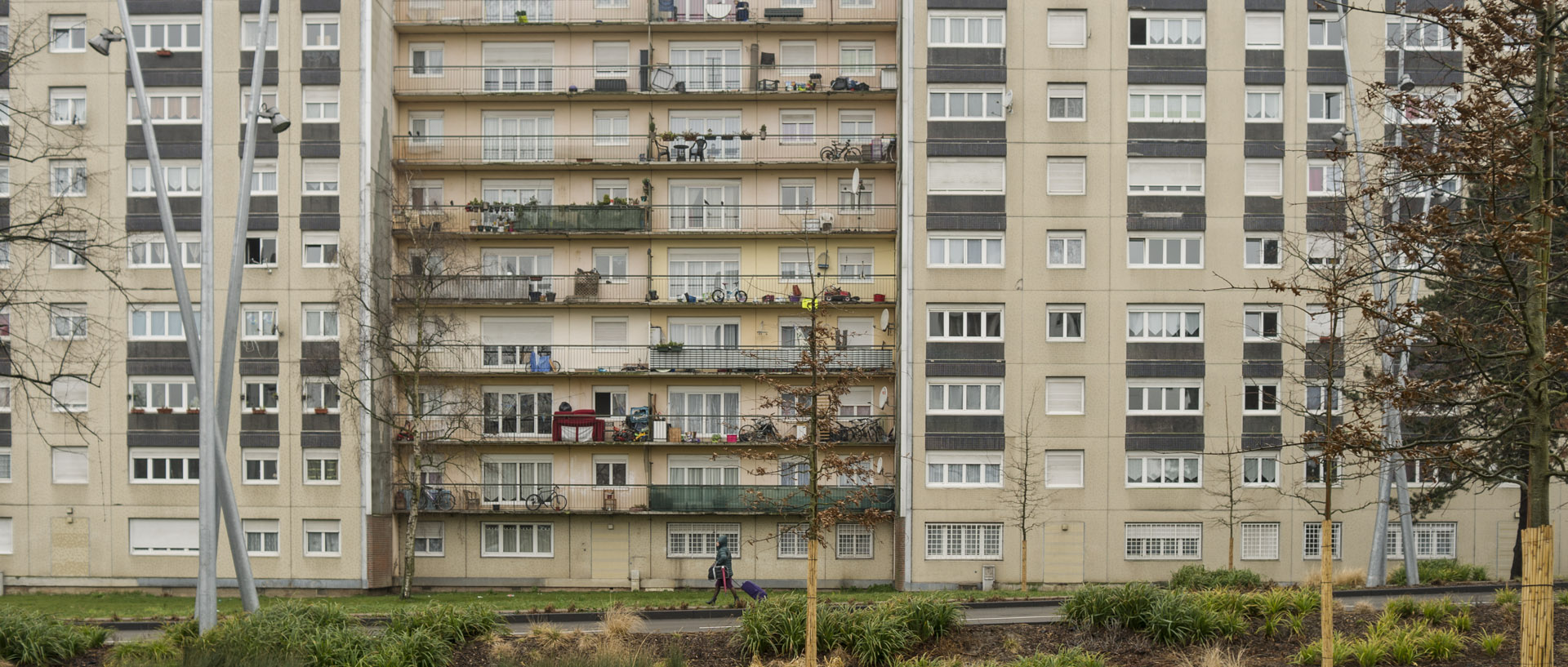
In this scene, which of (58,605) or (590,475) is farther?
(590,475)

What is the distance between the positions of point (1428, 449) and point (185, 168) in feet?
124

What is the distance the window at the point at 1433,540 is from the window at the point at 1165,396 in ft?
26.9

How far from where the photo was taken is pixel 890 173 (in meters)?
38.8

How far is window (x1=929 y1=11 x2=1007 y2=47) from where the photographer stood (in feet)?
120

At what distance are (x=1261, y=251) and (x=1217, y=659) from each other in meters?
24.3

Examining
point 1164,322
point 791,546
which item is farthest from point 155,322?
point 1164,322

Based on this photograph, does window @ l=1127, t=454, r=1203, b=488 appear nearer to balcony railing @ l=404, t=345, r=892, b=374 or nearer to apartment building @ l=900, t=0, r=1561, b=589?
apartment building @ l=900, t=0, r=1561, b=589

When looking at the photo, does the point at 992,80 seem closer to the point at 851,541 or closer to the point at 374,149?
the point at 851,541

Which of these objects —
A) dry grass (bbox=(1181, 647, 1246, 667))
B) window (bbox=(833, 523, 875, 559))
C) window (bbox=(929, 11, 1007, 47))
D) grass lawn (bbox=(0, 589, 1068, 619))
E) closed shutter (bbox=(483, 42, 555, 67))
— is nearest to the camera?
dry grass (bbox=(1181, 647, 1246, 667))

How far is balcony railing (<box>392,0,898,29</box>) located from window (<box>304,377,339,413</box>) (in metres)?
12.7

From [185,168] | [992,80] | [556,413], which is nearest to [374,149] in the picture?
[185,168]

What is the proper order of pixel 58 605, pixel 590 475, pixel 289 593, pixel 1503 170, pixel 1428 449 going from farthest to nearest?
pixel 590 475, pixel 289 593, pixel 58 605, pixel 1428 449, pixel 1503 170

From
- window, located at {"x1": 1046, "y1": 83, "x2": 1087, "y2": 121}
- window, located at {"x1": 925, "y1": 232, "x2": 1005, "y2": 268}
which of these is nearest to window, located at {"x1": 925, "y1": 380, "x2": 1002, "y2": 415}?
window, located at {"x1": 925, "y1": 232, "x2": 1005, "y2": 268}

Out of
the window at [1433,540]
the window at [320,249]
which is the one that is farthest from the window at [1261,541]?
the window at [320,249]
